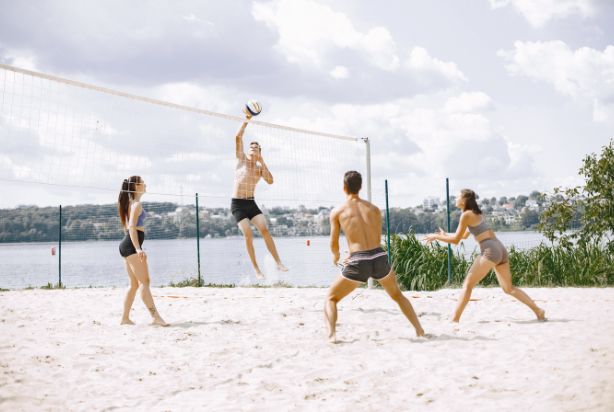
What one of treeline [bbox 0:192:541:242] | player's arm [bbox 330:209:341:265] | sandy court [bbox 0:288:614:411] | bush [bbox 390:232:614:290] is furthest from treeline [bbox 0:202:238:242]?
player's arm [bbox 330:209:341:265]

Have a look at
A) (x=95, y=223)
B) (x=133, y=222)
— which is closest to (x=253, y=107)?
(x=133, y=222)

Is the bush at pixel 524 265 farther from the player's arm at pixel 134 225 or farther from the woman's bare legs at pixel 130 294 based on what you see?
the player's arm at pixel 134 225

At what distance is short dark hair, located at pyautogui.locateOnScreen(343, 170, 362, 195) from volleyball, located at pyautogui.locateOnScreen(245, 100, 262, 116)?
2.39 m

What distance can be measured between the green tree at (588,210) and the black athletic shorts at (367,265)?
7.64 meters

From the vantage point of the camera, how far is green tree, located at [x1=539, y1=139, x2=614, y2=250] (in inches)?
446

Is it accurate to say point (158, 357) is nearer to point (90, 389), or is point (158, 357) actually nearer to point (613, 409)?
point (90, 389)

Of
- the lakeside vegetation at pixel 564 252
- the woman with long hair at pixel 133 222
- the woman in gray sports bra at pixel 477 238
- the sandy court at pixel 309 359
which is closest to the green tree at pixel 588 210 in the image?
the lakeside vegetation at pixel 564 252

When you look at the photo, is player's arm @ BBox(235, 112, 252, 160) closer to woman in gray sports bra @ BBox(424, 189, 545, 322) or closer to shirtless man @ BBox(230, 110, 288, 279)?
shirtless man @ BBox(230, 110, 288, 279)

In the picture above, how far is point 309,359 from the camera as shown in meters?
5.15

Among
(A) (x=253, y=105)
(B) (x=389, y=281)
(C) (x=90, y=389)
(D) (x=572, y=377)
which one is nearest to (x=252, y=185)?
(A) (x=253, y=105)

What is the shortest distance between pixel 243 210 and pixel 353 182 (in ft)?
6.37

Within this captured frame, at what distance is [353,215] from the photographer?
17.4 feet

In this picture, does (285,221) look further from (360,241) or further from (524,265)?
(360,241)

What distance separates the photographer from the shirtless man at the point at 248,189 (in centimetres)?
696
